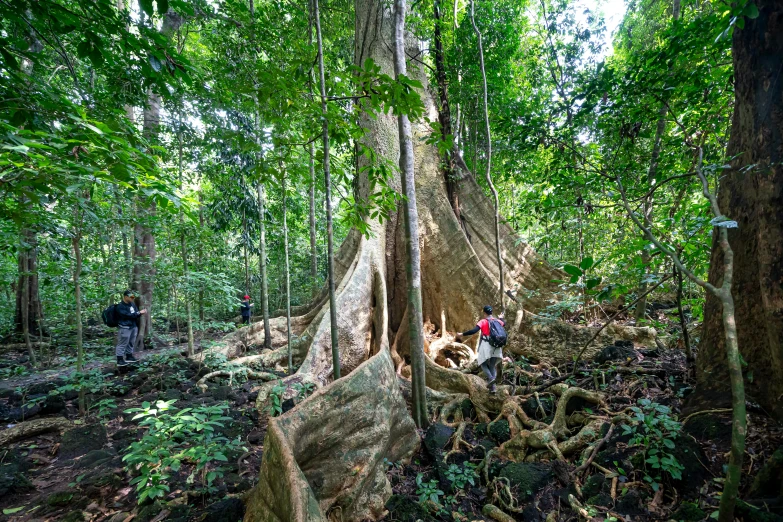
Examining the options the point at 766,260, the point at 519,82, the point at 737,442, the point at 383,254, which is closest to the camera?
the point at 737,442

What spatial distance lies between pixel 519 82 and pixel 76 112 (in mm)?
9822

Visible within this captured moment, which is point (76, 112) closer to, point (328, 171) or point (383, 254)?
point (328, 171)

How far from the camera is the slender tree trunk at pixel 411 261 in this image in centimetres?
385

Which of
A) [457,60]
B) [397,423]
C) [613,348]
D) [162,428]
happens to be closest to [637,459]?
[397,423]

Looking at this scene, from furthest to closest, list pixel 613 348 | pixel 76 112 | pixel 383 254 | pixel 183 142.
Answer: pixel 183 142 → pixel 383 254 → pixel 613 348 → pixel 76 112

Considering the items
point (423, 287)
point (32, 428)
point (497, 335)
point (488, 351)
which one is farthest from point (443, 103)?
point (32, 428)

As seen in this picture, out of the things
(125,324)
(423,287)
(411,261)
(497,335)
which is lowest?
(497,335)

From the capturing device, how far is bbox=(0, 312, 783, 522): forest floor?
95.0 inches

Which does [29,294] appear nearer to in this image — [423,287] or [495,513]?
[423,287]

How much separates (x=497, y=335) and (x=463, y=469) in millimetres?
1805

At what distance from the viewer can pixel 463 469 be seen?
324 centimetres

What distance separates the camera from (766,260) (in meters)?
2.35

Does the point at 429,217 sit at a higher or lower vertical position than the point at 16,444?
higher

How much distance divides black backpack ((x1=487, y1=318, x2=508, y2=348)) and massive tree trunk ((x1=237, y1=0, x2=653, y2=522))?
1.76 ft
